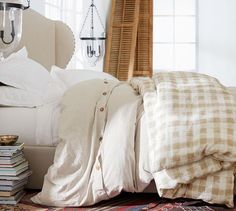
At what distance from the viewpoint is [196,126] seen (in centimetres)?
239

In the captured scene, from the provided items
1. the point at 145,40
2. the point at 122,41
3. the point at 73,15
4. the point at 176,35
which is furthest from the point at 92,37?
the point at 176,35

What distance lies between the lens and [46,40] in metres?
4.59

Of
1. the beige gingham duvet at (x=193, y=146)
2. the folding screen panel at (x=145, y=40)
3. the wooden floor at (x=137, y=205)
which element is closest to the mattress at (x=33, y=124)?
the wooden floor at (x=137, y=205)

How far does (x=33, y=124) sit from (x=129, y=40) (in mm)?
3709

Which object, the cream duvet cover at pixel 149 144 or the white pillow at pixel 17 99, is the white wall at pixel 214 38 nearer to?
the cream duvet cover at pixel 149 144

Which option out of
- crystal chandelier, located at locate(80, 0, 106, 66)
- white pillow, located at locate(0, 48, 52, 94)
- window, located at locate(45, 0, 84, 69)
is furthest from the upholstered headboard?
white pillow, located at locate(0, 48, 52, 94)

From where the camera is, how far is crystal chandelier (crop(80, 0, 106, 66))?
5340mm

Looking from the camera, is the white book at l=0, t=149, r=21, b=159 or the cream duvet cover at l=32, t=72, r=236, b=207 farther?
the white book at l=0, t=149, r=21, b=159

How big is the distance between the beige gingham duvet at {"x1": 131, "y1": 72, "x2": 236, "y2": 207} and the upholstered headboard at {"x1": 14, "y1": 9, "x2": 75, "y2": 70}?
1.84 m

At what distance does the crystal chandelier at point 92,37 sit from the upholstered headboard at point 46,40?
1.22ft

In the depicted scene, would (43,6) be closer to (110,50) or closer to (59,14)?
(59,14)

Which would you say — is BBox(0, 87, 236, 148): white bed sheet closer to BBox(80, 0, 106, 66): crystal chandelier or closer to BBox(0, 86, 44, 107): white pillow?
BBox(0, 86, 44, 107): white pillow

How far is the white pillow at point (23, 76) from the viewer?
2.85 m

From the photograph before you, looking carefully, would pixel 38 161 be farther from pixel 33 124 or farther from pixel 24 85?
pixel 24 85
